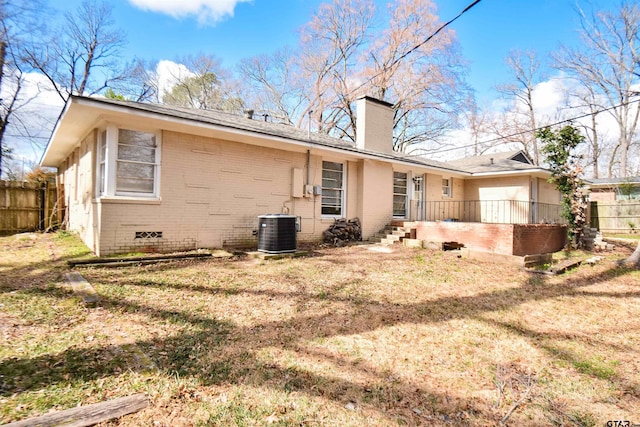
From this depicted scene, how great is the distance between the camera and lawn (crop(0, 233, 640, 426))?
222 centimetres

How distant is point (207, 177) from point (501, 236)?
7.69 meters

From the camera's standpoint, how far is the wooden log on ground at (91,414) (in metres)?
1.83

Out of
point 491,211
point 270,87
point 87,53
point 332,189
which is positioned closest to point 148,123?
point 332,189

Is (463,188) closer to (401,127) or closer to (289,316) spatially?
(401,127)

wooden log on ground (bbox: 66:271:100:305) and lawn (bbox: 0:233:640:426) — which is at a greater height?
wooden log on ground (bbox: 66:271:100:305)

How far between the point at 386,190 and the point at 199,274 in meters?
7.68

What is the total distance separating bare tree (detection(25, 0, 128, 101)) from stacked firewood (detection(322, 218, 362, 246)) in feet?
63.3

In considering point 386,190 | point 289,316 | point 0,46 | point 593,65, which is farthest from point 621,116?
point 0,46

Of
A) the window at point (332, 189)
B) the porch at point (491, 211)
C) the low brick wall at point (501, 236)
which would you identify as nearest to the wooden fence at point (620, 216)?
the porch at point (491, 211)

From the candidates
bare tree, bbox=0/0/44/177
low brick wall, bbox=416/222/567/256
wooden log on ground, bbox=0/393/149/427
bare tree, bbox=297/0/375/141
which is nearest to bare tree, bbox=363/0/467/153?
bare tree, bbox=297/0/375/141

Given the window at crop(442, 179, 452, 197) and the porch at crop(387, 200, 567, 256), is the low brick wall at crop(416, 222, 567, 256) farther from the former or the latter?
the window at crop(442, 179, 452, 197)

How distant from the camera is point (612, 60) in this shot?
52.3 ft

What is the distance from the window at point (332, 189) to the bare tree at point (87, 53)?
18.4 meters

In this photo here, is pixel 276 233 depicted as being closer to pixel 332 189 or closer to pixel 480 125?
pixel 332 189
